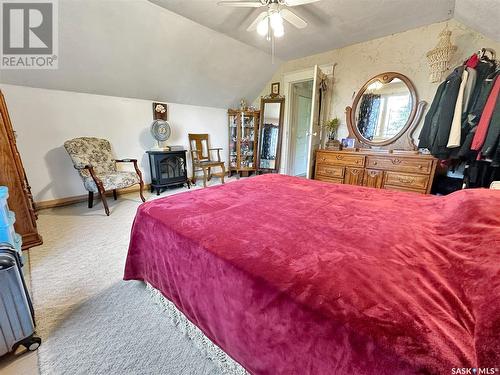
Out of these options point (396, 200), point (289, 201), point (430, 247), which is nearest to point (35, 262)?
point (289, 201)

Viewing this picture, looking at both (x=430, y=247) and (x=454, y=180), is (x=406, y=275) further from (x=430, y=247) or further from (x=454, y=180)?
(x=454, y=180)

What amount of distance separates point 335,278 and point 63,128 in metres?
3.93

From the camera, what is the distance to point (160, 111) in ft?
12.8

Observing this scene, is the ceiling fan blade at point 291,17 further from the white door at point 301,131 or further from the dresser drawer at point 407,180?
the white door at point 301,131

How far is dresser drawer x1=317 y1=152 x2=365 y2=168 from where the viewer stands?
300 centimetres

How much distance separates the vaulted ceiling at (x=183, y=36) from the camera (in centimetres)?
236

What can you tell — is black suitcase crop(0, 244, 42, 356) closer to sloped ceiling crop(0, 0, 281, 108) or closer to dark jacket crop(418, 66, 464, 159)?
sloped ceiling crop(0, 0, 281, 108)

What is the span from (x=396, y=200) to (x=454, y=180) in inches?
71.2

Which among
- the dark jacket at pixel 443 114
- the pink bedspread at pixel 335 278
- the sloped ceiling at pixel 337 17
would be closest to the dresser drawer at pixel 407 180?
the dark jacket at pixel 443 114

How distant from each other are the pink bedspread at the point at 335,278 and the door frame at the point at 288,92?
3.26 m

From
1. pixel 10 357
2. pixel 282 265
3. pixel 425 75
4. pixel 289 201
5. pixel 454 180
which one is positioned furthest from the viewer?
pixel 425 75

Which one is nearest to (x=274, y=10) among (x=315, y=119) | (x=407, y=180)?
(x=315, y=119)

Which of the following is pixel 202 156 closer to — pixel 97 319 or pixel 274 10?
pixel 274 10

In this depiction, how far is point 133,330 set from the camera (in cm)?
120
